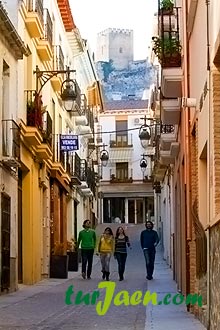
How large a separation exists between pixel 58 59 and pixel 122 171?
41.1 meters

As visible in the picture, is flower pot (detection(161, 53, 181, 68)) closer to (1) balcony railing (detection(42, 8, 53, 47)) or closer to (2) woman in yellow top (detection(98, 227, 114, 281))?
(2) woman in yellow top (detection(98, 227, 114, 281))

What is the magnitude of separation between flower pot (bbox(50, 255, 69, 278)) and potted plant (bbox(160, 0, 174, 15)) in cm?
975

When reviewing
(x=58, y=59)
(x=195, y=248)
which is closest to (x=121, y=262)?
(x=58, y=59)

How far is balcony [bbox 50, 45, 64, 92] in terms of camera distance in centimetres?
3071

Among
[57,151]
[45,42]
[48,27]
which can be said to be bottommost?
[57,151]

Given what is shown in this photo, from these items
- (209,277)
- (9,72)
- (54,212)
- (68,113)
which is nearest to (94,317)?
(209,277)

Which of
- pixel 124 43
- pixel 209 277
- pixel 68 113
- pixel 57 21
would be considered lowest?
pixel 209 277

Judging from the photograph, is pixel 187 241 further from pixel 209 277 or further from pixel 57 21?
pixel 57 21

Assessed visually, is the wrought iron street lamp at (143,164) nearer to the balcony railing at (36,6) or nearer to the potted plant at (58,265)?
the balcony railing at (36,6)

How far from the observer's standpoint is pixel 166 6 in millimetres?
18781

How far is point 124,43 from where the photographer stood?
107m

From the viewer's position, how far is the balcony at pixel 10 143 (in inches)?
772

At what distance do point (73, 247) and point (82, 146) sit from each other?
1426 centimetres

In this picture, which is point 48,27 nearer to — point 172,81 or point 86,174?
point 172,81
